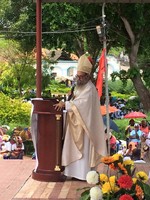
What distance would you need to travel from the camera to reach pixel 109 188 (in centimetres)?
416

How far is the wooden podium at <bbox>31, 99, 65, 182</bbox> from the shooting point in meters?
6.41

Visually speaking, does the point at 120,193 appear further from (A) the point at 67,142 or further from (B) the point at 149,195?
(A) the point at 67,142

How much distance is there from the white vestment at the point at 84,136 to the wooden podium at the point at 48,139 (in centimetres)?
11

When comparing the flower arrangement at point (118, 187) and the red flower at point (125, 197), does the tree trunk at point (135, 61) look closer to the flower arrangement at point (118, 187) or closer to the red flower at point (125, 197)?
the flower arrangement at point (118, 187)

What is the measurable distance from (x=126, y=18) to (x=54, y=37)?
424 centimetres

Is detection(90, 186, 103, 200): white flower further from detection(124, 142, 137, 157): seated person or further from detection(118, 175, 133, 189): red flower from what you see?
detection(124, 142, 137, 157): seated person

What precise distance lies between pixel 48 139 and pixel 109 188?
2430 mm

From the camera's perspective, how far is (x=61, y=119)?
6.41m

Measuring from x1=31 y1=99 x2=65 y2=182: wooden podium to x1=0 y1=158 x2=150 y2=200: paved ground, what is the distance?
0.14m

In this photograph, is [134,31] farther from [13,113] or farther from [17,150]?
[17,150]

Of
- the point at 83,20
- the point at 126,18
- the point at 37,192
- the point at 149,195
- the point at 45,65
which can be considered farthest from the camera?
the point at 45,65

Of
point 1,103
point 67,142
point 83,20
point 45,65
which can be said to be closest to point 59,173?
point 67,142

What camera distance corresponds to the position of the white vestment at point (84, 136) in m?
6.31

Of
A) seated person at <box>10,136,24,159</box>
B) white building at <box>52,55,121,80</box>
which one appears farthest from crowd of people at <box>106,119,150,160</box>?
white building at <box>52,55,121,80</box>
